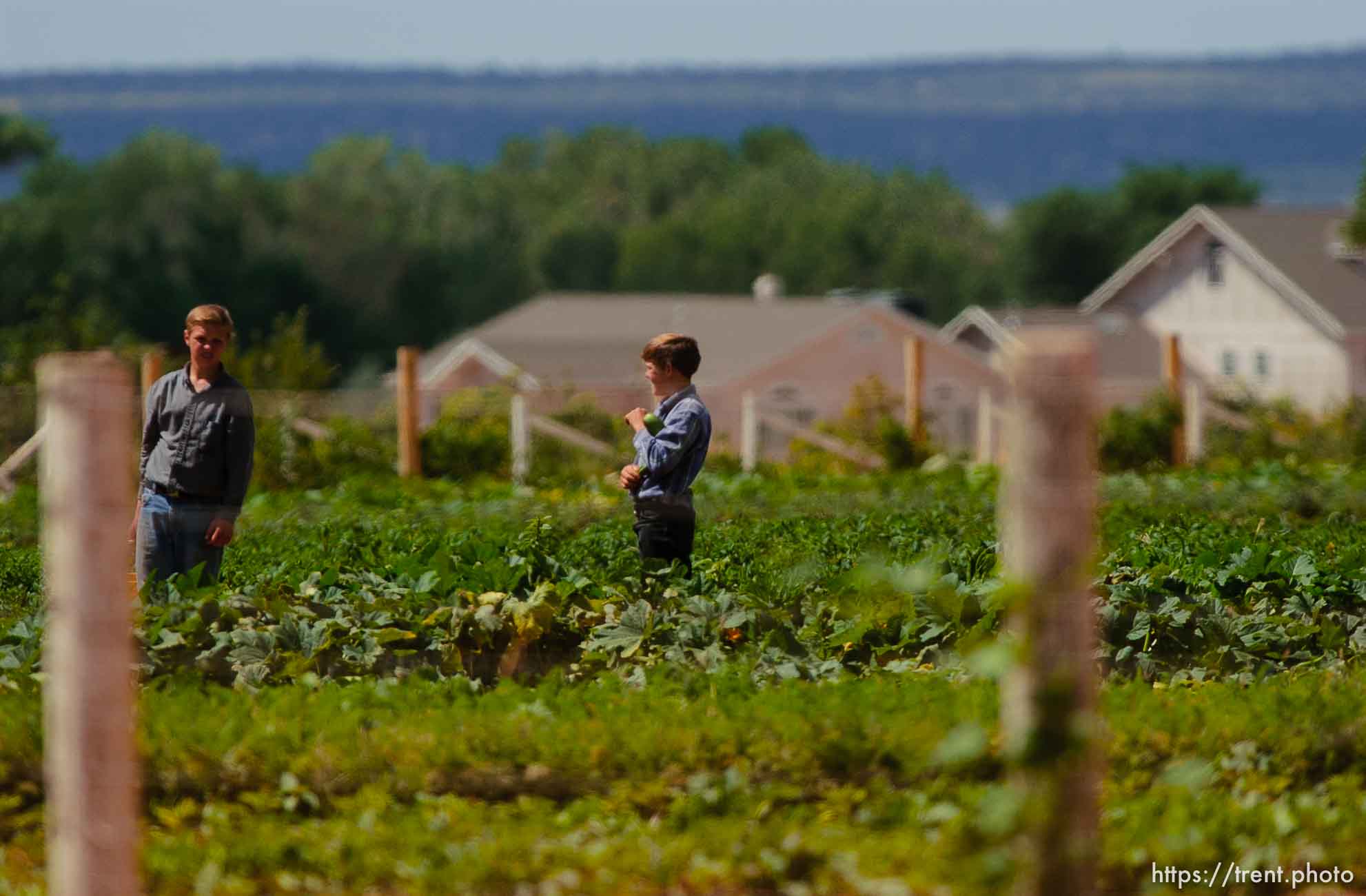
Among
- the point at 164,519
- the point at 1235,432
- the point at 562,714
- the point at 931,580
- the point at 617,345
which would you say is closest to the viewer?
the point at 562,714

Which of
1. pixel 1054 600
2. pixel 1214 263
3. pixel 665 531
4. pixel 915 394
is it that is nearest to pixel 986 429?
pixel 915 394

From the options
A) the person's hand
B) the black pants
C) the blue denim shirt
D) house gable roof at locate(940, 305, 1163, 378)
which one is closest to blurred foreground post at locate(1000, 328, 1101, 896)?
the blue denim shirt

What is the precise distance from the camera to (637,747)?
20.1ft

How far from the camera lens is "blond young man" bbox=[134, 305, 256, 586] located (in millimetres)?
8438

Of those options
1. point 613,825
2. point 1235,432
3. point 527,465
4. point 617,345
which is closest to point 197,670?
point 613,825

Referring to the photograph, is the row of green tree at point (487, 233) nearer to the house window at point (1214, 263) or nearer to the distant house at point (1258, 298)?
the distant house at point (1258, 298)

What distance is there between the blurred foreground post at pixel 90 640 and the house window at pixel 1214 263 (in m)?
50.2

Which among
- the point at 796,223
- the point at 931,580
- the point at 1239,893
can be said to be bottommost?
the point at 1239,893

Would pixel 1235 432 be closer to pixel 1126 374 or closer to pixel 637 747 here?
pixel 637 747

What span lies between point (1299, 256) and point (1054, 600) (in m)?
47.5

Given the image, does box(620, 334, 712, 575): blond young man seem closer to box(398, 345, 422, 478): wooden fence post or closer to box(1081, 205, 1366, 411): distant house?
box(398, 345, 422, 478): wooden fence post

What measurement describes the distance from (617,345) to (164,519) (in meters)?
47.1

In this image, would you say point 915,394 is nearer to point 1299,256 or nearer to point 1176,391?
point 1176,391

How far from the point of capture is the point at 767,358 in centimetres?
4888
